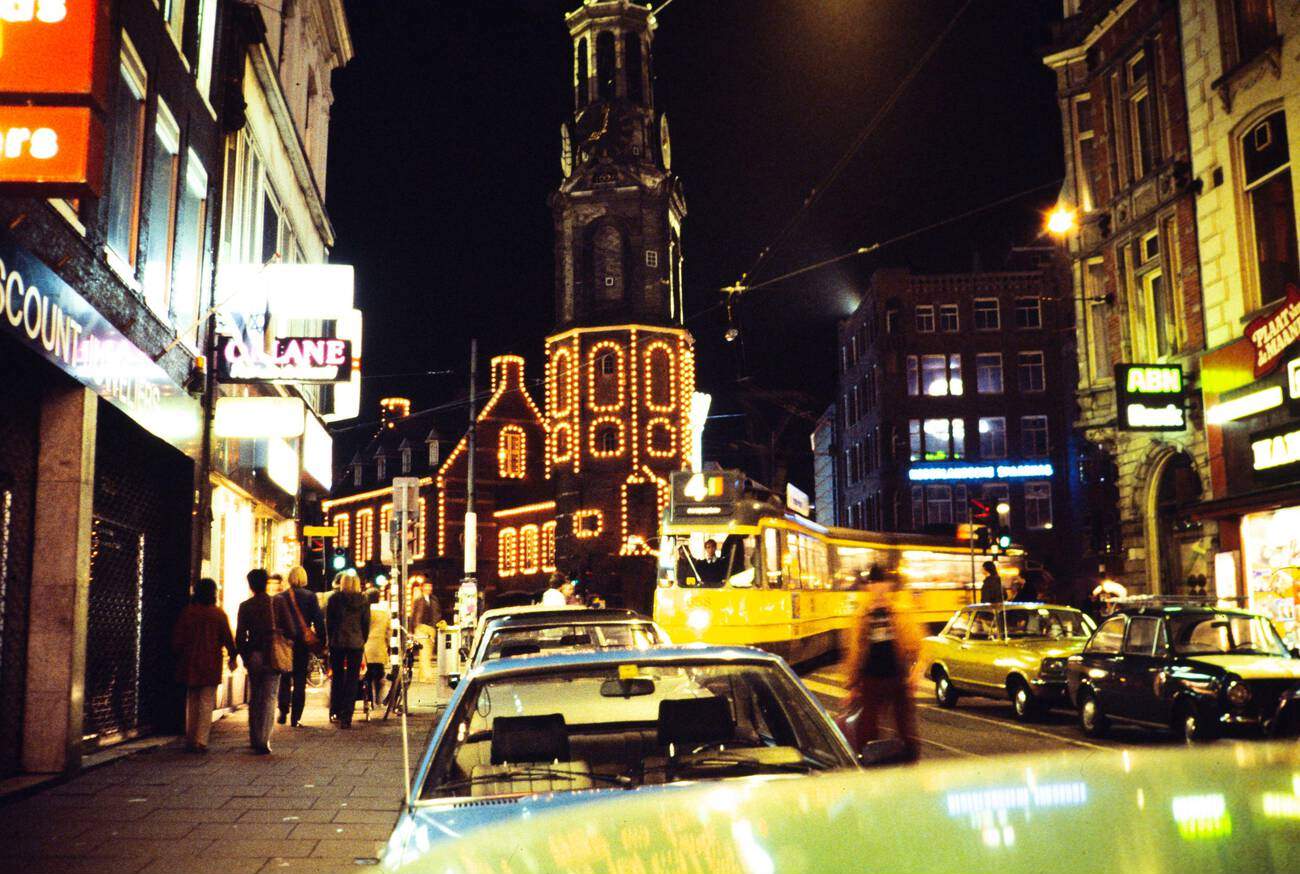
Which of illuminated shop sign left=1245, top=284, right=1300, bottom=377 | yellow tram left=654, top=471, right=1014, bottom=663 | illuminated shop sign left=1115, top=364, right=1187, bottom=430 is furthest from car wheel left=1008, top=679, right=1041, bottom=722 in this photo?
illuminated shop sign left=1115, top=364, right=1187, bottom=430

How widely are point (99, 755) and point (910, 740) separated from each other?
8.06 metres

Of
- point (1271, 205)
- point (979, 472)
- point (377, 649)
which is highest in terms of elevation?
point (1271, 205)

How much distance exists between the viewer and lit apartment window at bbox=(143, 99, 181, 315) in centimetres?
1298

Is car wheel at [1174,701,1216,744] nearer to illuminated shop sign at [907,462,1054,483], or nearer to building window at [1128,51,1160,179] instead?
building window at [1128,51,1160,179]

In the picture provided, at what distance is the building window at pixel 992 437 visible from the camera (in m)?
62.2

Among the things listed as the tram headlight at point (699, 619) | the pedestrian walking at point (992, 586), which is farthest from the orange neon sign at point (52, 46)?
the pedestrian walking at point (992, 586)

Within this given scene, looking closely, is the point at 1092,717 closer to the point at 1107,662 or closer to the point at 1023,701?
the point at 1107,662

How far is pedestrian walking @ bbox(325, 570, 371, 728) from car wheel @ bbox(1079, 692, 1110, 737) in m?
9.48

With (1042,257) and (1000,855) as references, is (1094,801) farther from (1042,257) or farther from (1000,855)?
(1042,257)

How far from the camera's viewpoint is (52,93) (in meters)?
Answer: 8.15

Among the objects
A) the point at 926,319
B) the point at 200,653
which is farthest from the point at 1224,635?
the point at 926,319

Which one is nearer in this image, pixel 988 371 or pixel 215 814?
pixel 215 814

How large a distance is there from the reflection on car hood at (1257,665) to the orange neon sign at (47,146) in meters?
11.8

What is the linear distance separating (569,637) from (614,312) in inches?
2082
